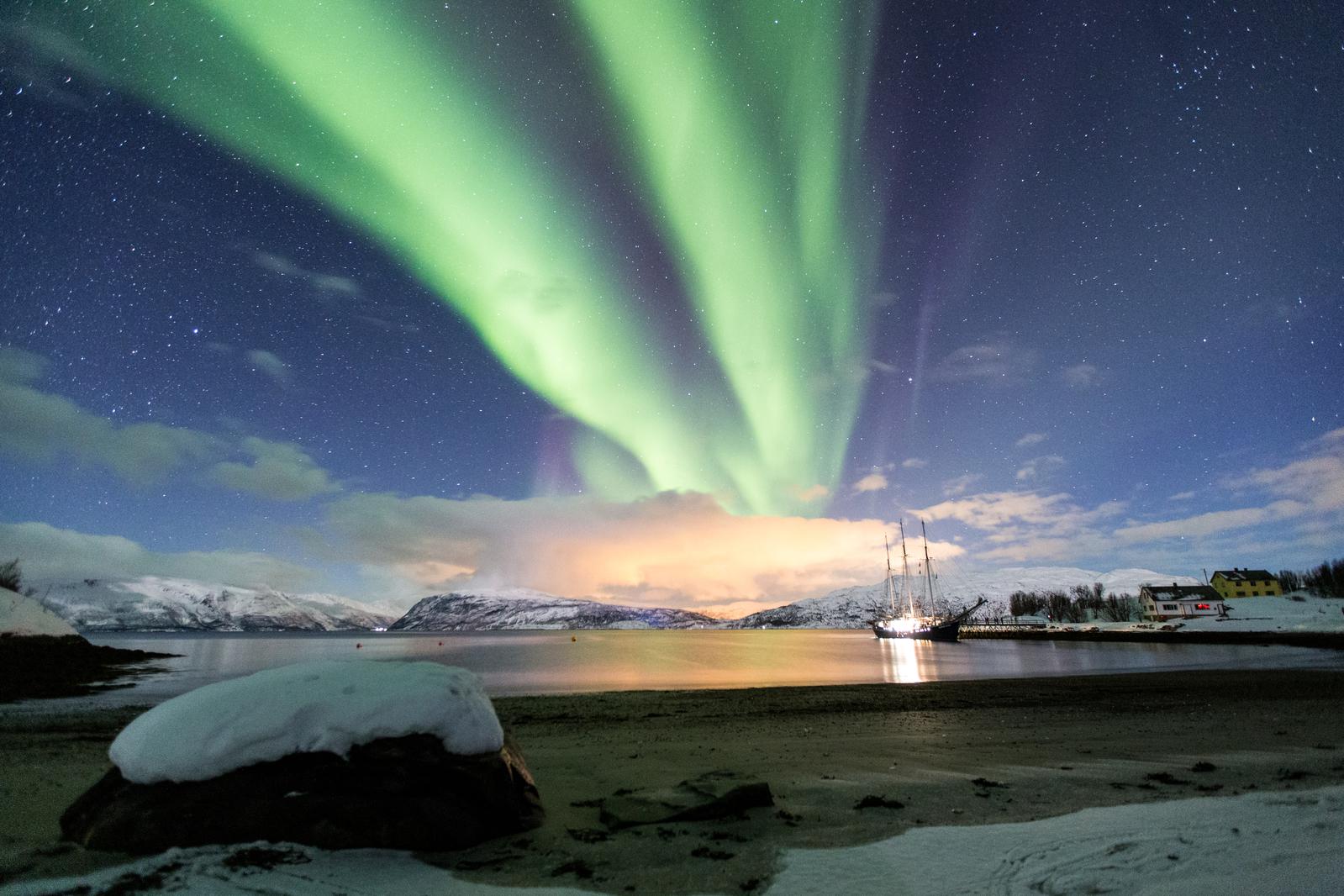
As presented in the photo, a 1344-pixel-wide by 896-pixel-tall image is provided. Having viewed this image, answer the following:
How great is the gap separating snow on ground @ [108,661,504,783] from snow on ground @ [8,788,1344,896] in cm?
102

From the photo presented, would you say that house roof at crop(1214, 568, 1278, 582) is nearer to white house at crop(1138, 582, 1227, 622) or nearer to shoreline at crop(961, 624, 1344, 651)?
white house at crop(1138, 582, 1227, 622)

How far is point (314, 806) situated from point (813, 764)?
9396 millimetres

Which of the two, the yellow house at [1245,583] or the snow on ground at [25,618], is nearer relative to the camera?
the snow on ground at [25,618]

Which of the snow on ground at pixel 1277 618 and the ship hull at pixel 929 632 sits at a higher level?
the snow on ground at pixel 1277 618

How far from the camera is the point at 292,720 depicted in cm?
767

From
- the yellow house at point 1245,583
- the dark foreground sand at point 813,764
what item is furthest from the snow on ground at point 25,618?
the yellow house at point 1245,583

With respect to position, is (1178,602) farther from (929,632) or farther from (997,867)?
(997,867)

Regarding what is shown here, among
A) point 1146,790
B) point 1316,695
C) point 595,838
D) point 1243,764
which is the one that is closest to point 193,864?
point 595,838

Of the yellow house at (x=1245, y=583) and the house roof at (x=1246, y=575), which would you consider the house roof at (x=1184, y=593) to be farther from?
the house roof at (x=1246, y=575)

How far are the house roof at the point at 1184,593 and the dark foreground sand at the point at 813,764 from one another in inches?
6299

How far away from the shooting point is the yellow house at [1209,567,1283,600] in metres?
168

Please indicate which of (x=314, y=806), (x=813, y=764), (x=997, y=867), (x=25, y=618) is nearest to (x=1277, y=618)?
(x=813, y=764)

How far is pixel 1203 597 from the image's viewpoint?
152 metres

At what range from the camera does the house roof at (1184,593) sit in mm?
152150
